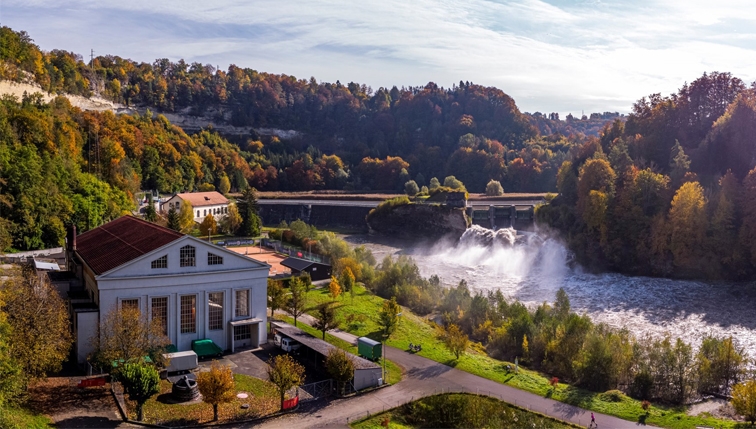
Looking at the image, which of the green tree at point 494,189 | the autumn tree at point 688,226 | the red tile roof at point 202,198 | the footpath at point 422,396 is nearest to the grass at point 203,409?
the footpath at point 422,396

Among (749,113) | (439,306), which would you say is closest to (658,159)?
(749,113)

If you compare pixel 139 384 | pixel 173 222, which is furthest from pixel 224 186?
pixel 139 384

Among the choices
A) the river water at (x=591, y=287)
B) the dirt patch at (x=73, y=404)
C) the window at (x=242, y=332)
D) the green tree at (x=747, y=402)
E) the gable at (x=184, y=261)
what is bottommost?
the river water at (x=591, y=287)

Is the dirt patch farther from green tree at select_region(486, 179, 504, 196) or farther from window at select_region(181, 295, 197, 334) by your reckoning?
green tree at select_region(486, 179, 504, 196)

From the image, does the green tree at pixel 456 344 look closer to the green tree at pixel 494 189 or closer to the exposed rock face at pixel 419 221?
the exposed rock face at pixel 419 221

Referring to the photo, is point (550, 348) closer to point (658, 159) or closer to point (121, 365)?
point (121, 365)

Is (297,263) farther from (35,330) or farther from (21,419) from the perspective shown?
(21,419)
